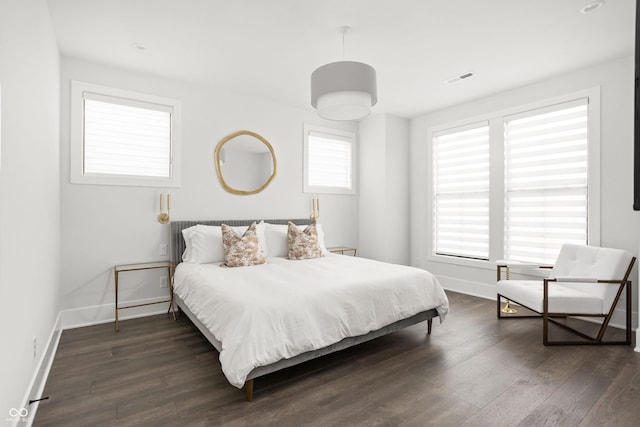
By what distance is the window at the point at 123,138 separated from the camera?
3.43m

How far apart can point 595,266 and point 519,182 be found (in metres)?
1.35

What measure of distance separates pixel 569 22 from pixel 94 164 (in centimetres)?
466

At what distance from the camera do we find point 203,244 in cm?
361

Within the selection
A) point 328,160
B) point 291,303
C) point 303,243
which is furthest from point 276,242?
point 291,303

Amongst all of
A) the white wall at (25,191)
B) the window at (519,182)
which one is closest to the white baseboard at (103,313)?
the white wall at (25,191)

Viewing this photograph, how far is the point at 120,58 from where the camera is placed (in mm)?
3379

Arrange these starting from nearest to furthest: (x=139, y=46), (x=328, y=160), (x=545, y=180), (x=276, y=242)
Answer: (x=139, y=46)
(x=545, y=180)
(x=276, y=242)
(x=328, y=160)

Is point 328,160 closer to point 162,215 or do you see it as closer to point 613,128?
point 162,215

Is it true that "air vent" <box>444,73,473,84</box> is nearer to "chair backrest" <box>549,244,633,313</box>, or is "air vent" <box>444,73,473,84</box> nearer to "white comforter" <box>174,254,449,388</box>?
"chair backrest" <box>549,244,633,313</box>

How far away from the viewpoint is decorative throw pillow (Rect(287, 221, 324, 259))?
13.0 feet

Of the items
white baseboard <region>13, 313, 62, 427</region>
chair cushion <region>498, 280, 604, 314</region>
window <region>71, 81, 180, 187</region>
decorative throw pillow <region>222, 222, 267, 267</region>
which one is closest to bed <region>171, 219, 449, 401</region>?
decorative throw pillow <region>222, 222, 267, 267</region>

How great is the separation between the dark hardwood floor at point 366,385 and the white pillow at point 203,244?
2.68 feet

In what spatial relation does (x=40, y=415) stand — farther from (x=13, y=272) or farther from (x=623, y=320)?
(x=623, y=320)

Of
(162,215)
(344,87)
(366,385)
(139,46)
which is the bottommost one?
(366,385)
